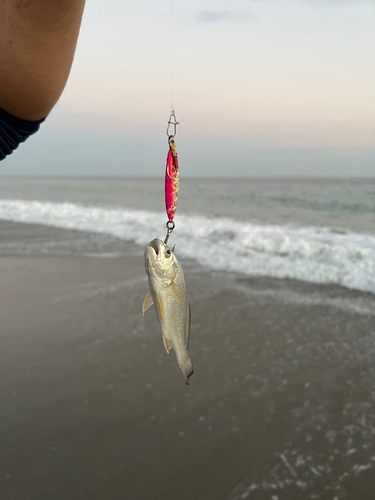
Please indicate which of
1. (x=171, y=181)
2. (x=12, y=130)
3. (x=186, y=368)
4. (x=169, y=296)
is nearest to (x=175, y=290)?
(x=169, y=296)

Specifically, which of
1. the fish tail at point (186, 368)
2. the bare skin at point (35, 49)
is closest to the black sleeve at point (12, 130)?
the bare skin at point (35, 49)

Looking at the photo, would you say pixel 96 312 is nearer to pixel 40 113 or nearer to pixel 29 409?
pixel 29 409

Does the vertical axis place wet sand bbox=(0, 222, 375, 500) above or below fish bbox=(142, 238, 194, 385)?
below

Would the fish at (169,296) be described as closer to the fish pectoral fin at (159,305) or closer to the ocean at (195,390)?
the fish pectoral fin at (159,305)

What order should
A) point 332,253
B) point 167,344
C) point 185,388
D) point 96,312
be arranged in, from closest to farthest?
point 167,344 < point 185,388 < point 96,312 < point 332,253

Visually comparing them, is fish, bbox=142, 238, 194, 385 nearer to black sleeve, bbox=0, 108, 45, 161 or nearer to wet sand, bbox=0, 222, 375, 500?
black sleeve, bbox=0, 108, 45, 161

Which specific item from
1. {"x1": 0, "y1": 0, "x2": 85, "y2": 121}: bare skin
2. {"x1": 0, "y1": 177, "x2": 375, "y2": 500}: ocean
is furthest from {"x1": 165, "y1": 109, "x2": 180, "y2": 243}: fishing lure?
{"x1": 0, "y1": 177, "x2": 375, "y2": 500}: ocean

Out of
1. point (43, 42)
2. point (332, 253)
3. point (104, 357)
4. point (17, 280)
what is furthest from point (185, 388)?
point (332, 253)
